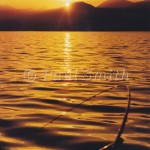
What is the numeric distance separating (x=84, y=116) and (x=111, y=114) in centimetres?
71

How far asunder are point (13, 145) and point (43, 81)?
370 inches

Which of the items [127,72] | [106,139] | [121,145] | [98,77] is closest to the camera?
[121,145]

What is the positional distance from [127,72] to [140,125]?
1112cm

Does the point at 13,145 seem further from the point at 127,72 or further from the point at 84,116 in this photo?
the point at 127,72

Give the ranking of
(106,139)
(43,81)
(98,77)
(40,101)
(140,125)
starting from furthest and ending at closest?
(98,77), (43,81), (40,101), (140,125), (106,139)

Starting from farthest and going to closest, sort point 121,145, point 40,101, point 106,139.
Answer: point 40,101, point 106,139, point 121,145

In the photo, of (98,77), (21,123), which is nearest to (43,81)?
(98,77)

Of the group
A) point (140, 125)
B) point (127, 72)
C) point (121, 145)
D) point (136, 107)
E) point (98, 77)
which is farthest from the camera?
point (127, 72)

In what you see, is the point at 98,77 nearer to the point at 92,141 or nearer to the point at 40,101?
the point at 40,101

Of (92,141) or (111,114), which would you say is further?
(111,114)

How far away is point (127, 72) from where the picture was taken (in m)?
19.5

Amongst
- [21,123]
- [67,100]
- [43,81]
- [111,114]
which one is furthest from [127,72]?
[21,123]

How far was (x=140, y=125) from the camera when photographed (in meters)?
8.46

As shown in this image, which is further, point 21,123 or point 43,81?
point 43,81
